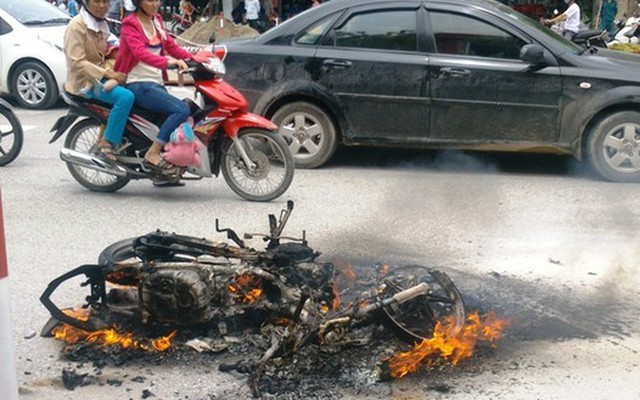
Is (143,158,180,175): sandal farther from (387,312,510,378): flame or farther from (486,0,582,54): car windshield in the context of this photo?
(486,0,582,54): car windshield

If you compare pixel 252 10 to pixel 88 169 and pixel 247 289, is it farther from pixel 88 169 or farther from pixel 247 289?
pixel 247 289

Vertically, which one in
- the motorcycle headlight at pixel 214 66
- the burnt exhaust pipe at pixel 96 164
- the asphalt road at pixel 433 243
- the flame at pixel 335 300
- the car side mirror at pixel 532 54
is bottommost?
the asphalt road at pixel 433 243

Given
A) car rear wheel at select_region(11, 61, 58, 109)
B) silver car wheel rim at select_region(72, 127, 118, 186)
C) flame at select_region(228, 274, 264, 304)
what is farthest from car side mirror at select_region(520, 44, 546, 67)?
car rear wheel at select_region(11, 61, 58, 109)

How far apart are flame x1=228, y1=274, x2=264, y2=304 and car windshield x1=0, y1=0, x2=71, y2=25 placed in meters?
10.3

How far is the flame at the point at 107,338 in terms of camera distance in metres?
4.83

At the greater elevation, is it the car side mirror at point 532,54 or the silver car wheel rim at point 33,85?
the car side mirror at point 532,54

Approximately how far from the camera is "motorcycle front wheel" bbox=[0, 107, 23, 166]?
9.36m

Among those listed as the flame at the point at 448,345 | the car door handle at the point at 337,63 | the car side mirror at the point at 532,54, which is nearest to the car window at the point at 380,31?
the car door handle at the point at 337,63

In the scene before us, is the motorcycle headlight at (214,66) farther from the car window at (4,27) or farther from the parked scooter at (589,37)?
the car window at (4,27)

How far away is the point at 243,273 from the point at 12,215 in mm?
3599

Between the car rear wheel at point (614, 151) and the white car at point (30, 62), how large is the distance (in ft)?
26.6

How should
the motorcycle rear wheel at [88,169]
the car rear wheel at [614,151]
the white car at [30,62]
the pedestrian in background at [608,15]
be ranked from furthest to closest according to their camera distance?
the pedestrian in background at [608,15]
the white car at [30,62]
the car rear wheel at [614,151]
the motorcycle rear wheel at [88,169]

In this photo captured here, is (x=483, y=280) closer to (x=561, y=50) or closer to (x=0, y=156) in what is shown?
(x=561, y=50)

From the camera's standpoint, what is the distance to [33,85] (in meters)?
13.5
